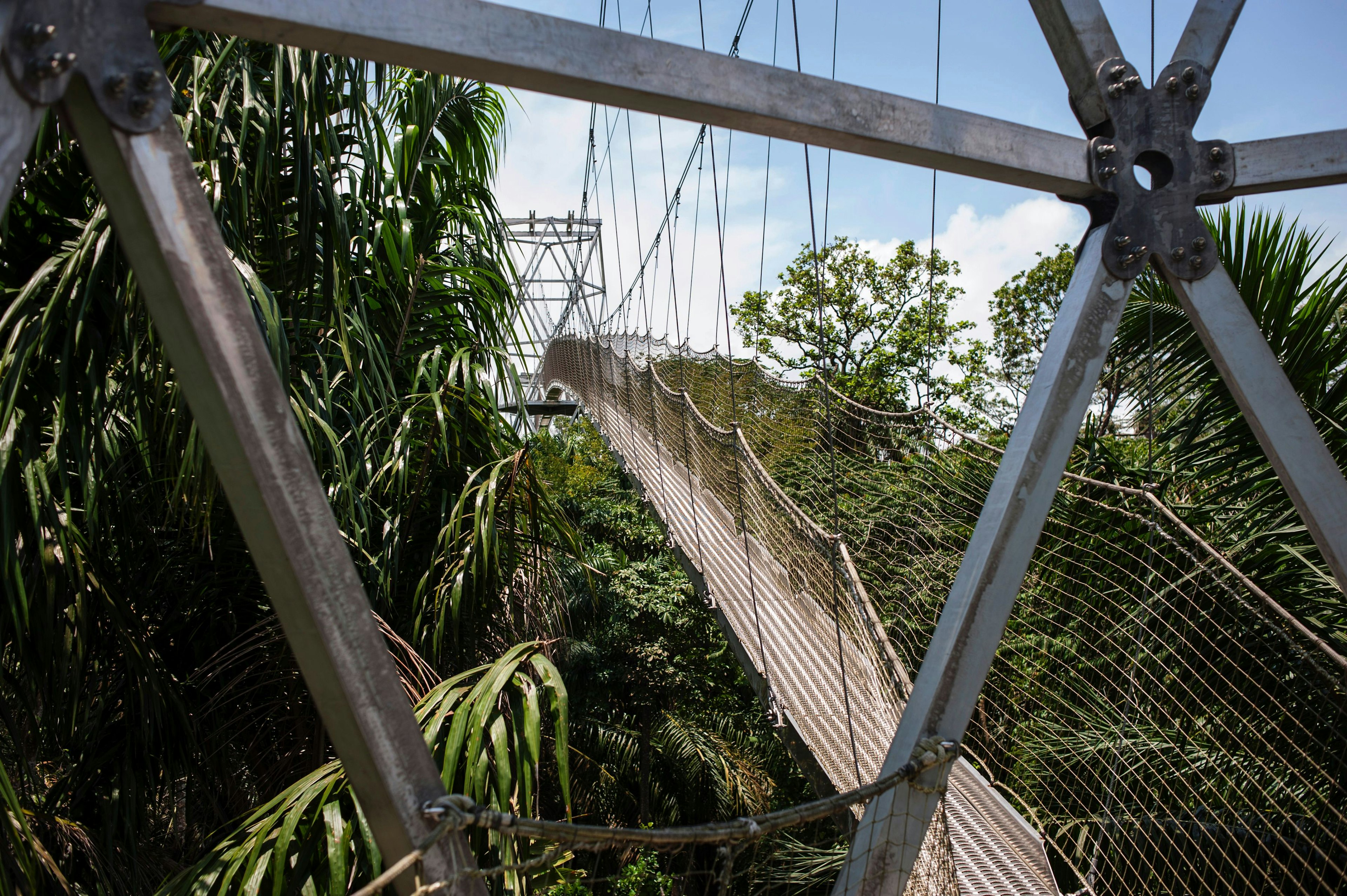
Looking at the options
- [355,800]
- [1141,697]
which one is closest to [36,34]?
[355,800]

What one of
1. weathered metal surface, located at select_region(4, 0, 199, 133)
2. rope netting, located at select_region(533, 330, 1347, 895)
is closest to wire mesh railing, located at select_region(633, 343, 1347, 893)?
rope netting, located at select_region(533, 330, 1347, 895)

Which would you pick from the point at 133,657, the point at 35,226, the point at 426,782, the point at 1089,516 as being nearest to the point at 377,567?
the point at 133,657

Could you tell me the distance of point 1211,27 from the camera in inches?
53.3

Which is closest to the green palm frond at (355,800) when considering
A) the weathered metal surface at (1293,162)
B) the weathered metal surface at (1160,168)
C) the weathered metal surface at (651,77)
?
the weathered metal surface at (651,77)

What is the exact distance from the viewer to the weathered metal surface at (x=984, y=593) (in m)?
1.14

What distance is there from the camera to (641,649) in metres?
8.00

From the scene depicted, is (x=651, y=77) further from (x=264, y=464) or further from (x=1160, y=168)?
(x=1160, y=168)

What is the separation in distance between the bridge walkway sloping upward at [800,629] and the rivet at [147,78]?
5.36 ft

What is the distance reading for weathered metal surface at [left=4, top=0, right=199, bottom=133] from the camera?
80 centimetres

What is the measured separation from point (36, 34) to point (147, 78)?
→ 84mm

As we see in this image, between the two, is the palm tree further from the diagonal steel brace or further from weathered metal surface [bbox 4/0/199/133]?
weathered metal surface [bbox 4/0/199/133]

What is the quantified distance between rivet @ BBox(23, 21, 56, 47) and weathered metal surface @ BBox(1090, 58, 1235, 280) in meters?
1.16

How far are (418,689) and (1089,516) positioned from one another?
1.68 metres

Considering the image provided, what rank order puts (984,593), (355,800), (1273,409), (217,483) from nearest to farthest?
(984,593)
(1273,409)
(355,800)
(217,483)
